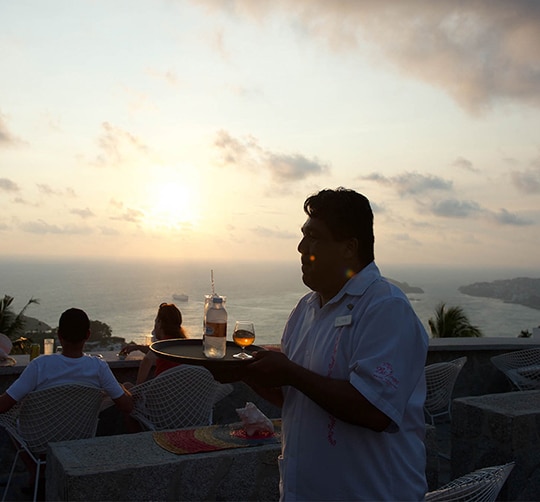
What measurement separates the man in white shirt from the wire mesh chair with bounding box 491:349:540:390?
629 centimetres

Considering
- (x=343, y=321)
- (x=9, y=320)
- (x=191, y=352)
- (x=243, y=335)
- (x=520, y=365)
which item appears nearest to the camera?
(x=343, y=321)

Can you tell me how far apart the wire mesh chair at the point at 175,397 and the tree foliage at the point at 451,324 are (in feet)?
73.4

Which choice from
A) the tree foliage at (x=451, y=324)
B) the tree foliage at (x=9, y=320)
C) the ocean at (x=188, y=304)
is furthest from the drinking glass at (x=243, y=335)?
the ocean at (x=188, y=304)

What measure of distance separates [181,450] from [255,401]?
3089mm

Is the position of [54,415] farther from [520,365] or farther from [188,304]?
[188,304]

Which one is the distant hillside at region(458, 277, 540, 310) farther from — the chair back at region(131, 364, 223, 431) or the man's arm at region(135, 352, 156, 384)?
the chair back at region(131, 364, 223, 431)

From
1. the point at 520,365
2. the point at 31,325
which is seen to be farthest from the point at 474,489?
the point at 31,325

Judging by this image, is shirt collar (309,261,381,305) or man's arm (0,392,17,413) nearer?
shirt collar (309,261,381,305)

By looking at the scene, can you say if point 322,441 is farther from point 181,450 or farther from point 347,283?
point 181,450

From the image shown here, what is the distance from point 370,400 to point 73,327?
333 cm

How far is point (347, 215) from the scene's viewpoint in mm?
1816

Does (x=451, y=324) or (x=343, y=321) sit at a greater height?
(x=343, y=321)

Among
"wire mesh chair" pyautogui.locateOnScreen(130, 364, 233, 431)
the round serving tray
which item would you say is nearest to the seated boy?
"wire mesh chair" pyautogui.locateOnScreen(130, 364, 233, 431)

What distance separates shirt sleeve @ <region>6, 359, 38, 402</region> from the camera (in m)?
4.28
